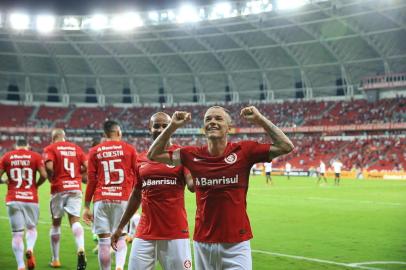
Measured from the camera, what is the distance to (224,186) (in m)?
5.08

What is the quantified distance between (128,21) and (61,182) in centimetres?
4967

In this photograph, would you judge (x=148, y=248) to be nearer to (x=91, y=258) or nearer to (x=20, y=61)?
(x=91, y=258)

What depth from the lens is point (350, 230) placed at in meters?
15.1

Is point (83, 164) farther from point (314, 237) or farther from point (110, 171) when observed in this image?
point (314, 237)

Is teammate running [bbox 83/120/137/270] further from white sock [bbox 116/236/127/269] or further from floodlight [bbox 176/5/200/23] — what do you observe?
floodlight [bbox 176/5/200/23]

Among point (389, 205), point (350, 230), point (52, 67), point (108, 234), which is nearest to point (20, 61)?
point (52, 67)

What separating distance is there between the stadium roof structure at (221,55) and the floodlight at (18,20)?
0.70m

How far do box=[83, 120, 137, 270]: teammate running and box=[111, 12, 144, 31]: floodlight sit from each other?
50.7 meters

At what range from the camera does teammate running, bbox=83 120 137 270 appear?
27.4ft

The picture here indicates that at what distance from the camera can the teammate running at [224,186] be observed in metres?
5.02

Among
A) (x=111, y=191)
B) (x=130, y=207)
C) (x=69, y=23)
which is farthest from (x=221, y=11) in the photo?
(x=130, y=207)

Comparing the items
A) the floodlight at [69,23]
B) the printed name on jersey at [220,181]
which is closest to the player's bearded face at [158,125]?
the printed name on jersey at [220,181]

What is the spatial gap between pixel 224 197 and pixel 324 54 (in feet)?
182

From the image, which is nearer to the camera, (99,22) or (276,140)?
(276,140)
